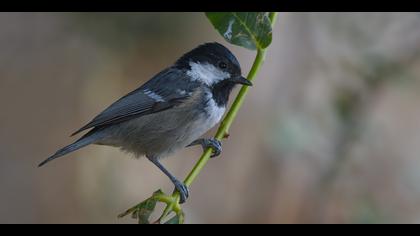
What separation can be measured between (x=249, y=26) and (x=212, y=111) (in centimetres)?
126

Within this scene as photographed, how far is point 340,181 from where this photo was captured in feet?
14.9

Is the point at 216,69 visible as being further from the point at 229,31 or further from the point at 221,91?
the point at 229,31

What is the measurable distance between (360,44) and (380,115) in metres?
1.99

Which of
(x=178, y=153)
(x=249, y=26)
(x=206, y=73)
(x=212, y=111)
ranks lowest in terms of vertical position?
(x=178, y=153)

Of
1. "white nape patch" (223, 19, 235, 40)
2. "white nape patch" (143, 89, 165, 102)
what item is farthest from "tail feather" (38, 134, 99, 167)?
"white nape patch" (223, 19, 235, 40)

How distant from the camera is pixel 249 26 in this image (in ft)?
7.50

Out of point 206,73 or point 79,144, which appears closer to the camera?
point 79,144

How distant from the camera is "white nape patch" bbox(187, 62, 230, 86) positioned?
3.58 metres

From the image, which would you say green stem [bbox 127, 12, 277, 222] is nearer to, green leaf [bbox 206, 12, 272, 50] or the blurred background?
green leaf [bbox 206, 12, 272, 50]

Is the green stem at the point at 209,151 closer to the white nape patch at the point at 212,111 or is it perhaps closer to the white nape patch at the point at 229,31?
the white nape patch at the point at 229,31

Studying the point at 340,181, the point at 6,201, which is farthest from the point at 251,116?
the point at 6,201

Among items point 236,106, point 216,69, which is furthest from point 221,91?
point 236,106
